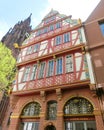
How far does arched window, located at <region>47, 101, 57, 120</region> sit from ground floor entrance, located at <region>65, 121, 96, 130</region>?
3.57 ft

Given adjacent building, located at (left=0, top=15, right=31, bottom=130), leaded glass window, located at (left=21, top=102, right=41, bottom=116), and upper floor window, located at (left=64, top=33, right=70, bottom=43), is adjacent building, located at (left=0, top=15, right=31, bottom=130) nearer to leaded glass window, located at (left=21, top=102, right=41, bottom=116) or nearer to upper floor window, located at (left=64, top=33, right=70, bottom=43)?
leaded glass window, located at (left=21, top=102, right=41, bottom=116)

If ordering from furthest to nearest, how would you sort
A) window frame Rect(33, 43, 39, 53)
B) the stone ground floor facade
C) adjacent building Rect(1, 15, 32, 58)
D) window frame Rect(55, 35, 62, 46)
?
adjacent building Rect(1, 15, 32, 58), window frame Rect(33, 43, 39, 53), window frame Rect(55, 35, 62, 46), the stone ground floor facade

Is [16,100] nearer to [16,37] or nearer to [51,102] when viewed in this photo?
[51,102]

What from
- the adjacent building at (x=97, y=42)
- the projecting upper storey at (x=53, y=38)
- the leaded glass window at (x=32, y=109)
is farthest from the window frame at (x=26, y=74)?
the adjacent building at (x=97, y=42)

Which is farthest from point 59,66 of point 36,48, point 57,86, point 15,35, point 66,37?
point 15,35

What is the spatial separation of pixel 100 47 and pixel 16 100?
8218 millimetres

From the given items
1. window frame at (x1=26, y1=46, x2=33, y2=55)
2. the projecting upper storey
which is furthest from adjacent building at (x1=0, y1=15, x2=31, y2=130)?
window frame at (x1=26, y1=46, x2=33, y2=55)

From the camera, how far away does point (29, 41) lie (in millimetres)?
15195

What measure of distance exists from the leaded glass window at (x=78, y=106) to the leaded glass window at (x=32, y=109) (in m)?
2.35

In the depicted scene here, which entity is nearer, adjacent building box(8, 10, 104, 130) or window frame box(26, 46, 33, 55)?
adjacent building box(8, 10, 104, 130)

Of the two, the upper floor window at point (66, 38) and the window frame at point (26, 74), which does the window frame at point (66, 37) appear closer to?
the upper floor window at point (66, 38)

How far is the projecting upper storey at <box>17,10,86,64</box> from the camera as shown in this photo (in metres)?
11.7

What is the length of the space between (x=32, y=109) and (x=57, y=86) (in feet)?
9.65

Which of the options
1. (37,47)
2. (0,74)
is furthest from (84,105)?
(0,74)
